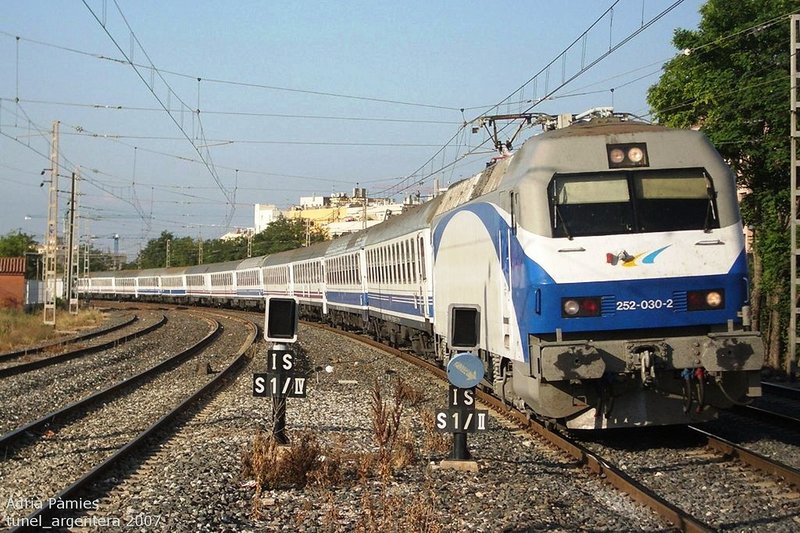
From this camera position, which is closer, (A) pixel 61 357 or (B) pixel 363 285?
(A) pixel 61 357

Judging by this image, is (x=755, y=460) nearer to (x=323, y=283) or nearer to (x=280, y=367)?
(x=280, y=367)

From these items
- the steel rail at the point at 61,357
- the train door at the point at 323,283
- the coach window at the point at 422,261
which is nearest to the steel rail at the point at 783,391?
the coach window at the point at 422,261

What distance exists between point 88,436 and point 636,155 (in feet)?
24.5

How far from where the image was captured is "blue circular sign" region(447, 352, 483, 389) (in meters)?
9.16

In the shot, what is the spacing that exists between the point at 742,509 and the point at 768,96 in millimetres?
18689

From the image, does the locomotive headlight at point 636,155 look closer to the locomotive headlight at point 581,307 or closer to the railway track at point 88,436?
the locomotive headlight at point 581,307

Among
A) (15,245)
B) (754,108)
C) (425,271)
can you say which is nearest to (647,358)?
(425,271)

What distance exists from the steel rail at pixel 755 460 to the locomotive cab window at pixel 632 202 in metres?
2.20

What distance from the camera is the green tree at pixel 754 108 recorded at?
24.0m

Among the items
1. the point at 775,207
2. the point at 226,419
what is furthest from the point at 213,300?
the point at 226,419

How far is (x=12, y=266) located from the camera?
157 ft

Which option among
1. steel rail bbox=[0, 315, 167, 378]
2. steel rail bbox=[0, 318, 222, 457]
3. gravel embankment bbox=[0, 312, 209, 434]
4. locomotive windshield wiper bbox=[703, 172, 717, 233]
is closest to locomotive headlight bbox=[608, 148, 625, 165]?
locomotive windshield wiper bbox=[703, 172, 717, 233]

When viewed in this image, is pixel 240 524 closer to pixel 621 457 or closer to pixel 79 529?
pixel 79 529

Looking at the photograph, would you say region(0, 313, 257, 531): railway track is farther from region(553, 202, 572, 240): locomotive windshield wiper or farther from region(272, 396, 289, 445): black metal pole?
region(553, 202, 572, 240): locomotive windshield wiper
